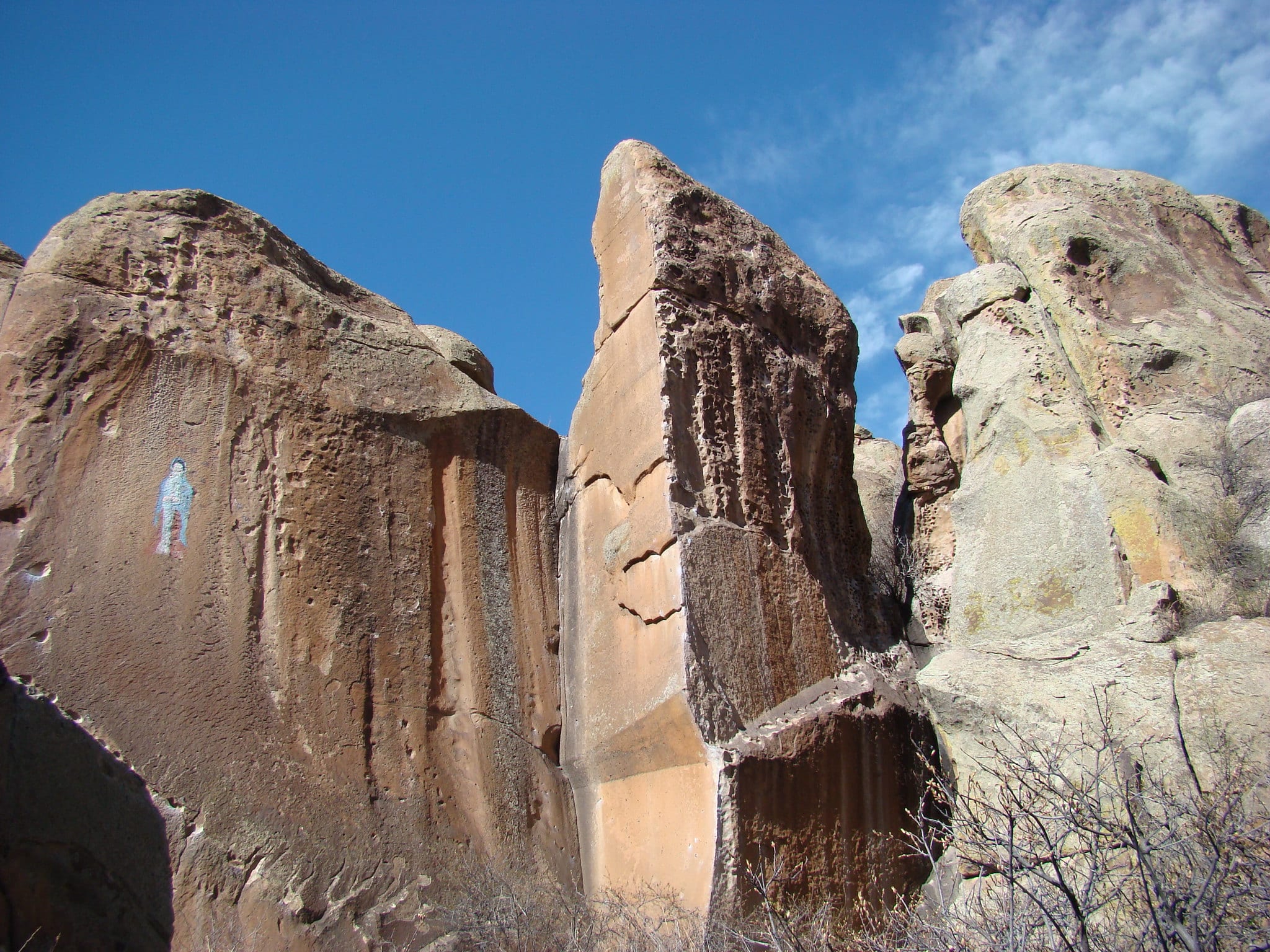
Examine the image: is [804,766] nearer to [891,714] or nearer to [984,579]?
[891,714]

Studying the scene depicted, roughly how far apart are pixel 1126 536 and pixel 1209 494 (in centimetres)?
52

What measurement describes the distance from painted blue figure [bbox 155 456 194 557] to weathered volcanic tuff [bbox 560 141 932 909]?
1.56 m

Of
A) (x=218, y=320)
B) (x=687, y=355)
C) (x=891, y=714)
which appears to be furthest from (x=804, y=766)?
(x=218, y=320)

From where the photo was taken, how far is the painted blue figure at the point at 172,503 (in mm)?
3457

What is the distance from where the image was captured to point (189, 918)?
2840 millimetres

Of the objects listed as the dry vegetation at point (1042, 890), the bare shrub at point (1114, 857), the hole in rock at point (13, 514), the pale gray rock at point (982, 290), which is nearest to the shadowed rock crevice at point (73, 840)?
the hole in rock at point (13, 514)

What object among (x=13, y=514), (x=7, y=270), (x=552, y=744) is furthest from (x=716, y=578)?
(x=7, y=270)

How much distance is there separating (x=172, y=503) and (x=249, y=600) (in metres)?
0.46

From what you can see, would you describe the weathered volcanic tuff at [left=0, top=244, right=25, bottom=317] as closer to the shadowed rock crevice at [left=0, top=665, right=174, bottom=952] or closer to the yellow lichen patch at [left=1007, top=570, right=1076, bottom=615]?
the shadowed rock crevice at [left=0, top=665, right=174, bottom=952]

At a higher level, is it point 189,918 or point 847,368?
point 847,368

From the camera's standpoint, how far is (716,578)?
352 cm

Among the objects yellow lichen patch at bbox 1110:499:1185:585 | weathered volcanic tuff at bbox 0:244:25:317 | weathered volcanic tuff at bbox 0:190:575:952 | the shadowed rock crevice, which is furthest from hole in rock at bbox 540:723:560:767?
yellow lichen patch at bbox 1110:499:1185:585

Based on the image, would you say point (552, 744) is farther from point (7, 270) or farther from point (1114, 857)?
point (7, 270)

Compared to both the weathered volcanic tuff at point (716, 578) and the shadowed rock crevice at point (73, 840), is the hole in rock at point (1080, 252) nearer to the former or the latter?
the weathered volcanic tuff at point (716, 578)
